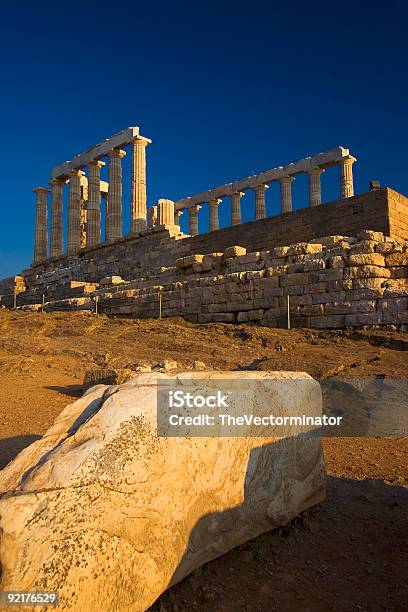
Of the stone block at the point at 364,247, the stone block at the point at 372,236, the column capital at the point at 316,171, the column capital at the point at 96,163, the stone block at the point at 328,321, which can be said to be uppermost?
the column capital at the point at 96,163

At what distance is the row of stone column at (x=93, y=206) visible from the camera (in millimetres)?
24656

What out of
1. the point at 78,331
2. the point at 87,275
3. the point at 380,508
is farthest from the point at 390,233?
the point at 87,275

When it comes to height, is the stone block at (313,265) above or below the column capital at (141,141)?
below

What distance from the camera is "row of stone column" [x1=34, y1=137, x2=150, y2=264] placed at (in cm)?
Answer: 2466

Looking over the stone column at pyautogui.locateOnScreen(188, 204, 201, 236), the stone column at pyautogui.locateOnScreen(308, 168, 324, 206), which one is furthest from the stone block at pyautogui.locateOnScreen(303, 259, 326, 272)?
the stone column at pyautogui.locateOnScreen(188, 204, 201, 236)

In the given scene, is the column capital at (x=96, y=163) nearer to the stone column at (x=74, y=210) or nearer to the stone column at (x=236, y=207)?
the stone column at (x=74, y=210)

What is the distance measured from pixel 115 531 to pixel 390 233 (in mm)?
13204

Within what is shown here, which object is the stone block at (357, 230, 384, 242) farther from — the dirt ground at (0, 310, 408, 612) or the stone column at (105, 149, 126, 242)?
the stone column at (105, 149, 126, 242)

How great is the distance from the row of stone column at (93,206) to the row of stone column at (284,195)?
15.6ft

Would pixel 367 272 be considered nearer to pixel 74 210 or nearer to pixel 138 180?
pixel 138 180

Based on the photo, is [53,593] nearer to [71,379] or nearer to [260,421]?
[260,421]

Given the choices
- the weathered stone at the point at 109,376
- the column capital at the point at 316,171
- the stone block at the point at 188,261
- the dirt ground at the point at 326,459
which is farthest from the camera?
the column capital at the point at 316,171

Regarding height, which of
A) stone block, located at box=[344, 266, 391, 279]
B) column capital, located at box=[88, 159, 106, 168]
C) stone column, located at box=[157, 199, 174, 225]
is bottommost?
stone block, located at box=[344, 266, 391, 279]

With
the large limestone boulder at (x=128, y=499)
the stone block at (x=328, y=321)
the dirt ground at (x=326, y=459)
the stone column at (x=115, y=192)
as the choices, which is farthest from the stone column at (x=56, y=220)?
the large limestone boulder at (x=128, y=499)
